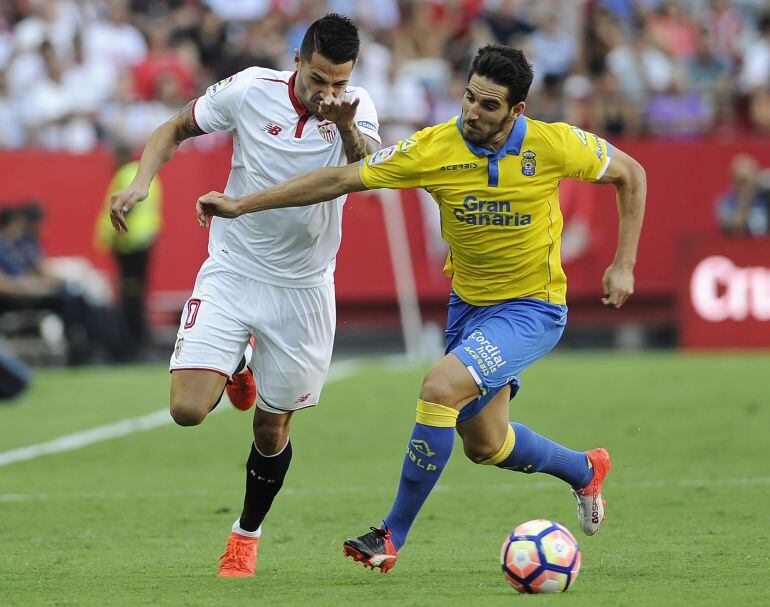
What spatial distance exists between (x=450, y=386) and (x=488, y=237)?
2.53 ft

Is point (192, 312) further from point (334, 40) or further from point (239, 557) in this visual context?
point (334, 40)

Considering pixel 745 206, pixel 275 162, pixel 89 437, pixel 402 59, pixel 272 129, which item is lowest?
pixel 89 437

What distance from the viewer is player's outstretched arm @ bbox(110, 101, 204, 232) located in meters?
6.60

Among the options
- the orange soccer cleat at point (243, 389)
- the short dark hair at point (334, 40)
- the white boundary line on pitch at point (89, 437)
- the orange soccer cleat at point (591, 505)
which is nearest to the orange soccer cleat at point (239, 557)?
the orange soccer cleat at point (243, 389)

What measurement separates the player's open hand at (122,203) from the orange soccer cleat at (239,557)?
1527 mm

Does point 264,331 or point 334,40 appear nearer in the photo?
point 334,40

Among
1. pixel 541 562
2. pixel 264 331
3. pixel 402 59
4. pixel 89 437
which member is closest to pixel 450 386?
pixel 541 562

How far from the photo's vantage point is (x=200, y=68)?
19953 mm

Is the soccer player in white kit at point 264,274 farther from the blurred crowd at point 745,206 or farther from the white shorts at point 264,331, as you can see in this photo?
the blurred crowd at point 745,206

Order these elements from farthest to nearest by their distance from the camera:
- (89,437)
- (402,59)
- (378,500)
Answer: (402,59) → (89,437) → (378,500)

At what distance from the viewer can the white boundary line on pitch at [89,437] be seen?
36.7 feet

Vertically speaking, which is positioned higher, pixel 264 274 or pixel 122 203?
pixel 122 203

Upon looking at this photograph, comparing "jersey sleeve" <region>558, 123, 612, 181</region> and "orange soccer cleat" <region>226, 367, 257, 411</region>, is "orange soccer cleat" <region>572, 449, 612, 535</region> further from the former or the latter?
"orange soccer cleat" <region>226, 367, 257, 411</region>

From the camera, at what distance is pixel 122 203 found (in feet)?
21.4
